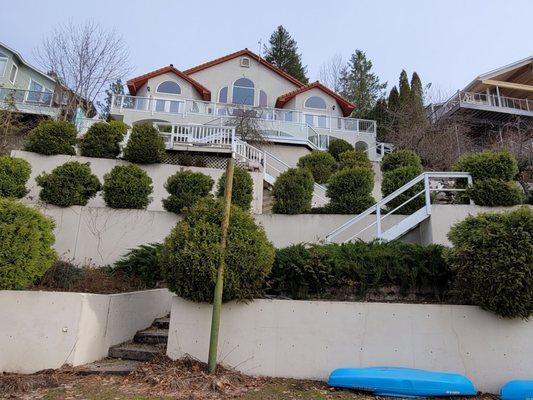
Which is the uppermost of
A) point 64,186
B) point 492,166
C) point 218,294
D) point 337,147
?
point 337,147

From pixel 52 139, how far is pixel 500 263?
490 inches

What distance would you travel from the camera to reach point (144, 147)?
12195 mm

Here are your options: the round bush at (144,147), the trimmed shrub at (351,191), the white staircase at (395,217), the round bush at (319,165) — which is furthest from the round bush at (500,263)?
the round bush at (319,165)

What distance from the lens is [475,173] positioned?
8.75 meters

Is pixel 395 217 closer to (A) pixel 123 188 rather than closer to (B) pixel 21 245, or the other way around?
(A) pixel 123 188

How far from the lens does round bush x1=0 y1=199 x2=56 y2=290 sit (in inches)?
197

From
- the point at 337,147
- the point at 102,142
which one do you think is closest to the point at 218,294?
the point at 102,142

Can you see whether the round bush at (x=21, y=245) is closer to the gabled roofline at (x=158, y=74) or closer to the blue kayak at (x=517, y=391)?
the blue kayak at (x=517, y=391)

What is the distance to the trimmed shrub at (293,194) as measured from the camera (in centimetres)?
1016

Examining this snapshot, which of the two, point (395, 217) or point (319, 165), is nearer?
point (395, 217)

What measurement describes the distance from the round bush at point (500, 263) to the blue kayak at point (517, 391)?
803 millimetres

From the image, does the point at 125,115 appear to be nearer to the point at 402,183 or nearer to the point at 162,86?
the point at 162,86

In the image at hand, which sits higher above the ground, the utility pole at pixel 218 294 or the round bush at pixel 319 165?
the round bush at pixel 319 165

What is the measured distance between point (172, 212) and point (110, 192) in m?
1.66
